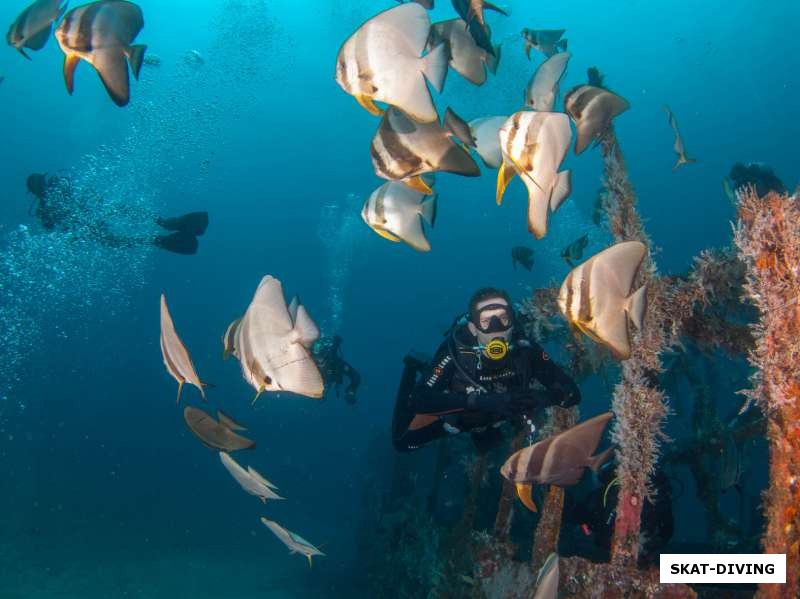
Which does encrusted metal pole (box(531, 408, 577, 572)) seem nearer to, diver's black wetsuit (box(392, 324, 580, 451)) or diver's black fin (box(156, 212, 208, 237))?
diver's black wetsuit (box(392, 324, 580, 451))

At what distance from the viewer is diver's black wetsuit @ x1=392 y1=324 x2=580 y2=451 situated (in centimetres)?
340

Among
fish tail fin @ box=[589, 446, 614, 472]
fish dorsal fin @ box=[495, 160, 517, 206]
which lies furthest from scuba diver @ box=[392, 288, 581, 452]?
fish dorsal fin @ box=[495, 160, 517, 206]

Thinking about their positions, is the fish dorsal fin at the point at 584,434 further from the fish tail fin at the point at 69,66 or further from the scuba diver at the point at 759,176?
the scuba diver at the point at 759,176

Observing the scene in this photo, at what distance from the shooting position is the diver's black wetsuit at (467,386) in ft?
11.2

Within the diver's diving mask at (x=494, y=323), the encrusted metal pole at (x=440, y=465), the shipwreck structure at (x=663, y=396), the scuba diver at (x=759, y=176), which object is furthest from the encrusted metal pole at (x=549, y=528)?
the scuba diver at (x=759, y=176)

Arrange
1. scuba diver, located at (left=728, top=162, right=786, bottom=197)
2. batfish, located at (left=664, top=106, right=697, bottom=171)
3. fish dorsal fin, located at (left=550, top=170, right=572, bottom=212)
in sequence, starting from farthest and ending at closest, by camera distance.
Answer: scuba diver, located at (left=728, top=162, right=786, bottom=197) < batfish, located at (left=664, top=106, right=697, bottom=171) < fish dorsal fin, located at (left=550, top=170, right=572, bottom=212)

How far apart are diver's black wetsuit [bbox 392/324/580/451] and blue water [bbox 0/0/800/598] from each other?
541 inches

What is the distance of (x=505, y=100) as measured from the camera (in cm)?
3584

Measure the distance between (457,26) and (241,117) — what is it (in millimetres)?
85104

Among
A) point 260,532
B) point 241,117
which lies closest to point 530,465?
point 260,532

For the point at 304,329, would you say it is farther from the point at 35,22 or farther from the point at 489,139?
the point at 35,22

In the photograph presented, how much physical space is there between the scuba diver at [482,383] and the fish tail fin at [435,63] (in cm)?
172

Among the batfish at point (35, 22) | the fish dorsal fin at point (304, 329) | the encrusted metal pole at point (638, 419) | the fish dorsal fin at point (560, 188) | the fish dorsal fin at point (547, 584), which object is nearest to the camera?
the fish dorsal fin at point (304, 329)

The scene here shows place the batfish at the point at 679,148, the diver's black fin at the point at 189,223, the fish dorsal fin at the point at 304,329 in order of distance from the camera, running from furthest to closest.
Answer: the diver's black fin at the point at 189,223, the batfish at the point at 679,148, the fish dorsal fin at the point at 304,329
